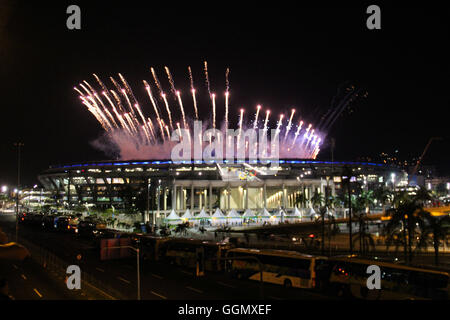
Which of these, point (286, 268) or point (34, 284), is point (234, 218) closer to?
point (286, 268)

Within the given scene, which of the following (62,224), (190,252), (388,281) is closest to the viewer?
(388,281)

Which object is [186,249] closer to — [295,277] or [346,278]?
[295,277]

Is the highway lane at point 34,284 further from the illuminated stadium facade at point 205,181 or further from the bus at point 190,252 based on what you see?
the illuminated stadium facade at point 205,181

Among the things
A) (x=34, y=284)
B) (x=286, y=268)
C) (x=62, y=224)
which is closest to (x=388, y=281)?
(x=286, y=268)

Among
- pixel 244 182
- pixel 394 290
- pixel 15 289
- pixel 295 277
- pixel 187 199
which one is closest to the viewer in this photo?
pixel 394 290

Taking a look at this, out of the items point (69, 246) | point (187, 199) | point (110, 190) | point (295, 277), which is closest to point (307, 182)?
point (187, 199)
